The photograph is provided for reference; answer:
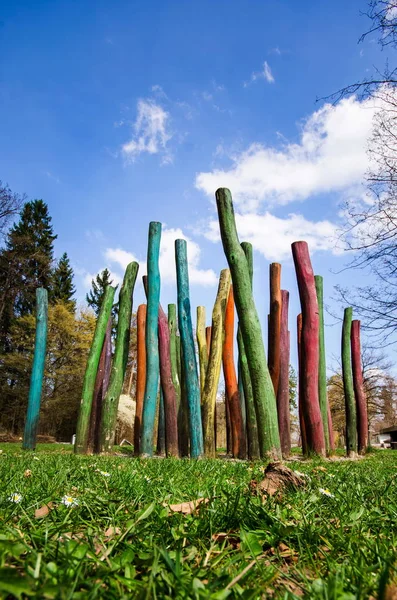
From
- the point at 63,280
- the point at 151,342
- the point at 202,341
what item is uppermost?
the point at 63,280

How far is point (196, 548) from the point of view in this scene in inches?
52.9

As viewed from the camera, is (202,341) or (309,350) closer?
(309,350)

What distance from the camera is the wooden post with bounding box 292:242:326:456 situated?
23.7 feet

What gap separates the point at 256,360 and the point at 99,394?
4.91 meters

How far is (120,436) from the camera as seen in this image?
73.4ft

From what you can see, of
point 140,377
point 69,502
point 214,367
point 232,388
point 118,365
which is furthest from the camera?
point 140,377

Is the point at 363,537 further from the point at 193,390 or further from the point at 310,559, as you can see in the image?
the point at 193,390

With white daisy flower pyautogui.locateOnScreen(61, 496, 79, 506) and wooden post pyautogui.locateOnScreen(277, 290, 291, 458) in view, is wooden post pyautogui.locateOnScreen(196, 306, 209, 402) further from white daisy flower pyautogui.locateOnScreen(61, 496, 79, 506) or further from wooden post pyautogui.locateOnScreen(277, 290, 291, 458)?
white daisy flower pyautogui.locateOnScreen(61, 496, 79, 506)

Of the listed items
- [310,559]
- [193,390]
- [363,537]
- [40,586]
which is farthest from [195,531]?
[193,390]

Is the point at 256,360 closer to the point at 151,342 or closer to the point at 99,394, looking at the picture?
the point at 151,342

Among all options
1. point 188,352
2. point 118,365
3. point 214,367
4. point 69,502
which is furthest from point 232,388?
point 69,502

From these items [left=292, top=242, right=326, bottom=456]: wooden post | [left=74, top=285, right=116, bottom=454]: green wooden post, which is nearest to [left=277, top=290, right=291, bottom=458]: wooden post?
[left=292, top=242, right=326, bottom=456]: wooden post

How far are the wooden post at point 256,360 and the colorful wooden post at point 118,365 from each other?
362 centimetres

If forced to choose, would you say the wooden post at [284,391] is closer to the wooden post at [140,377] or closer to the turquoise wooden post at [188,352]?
the turquoise wooden post at [188,352]
